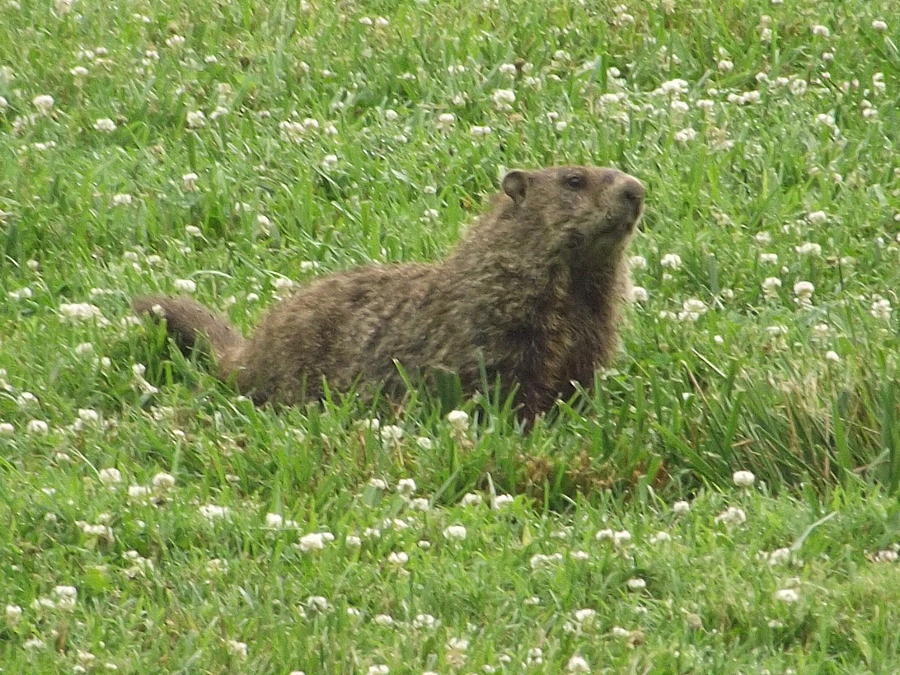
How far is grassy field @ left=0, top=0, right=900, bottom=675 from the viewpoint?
4203mm

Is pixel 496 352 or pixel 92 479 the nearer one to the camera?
pixel 92 479

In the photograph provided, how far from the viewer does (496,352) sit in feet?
18.8

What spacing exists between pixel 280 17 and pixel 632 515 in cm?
447

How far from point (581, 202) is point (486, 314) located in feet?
1.64

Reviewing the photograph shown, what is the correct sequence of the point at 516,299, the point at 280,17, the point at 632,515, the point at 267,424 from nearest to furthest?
1. the point at 632,515
2. the point at 267,424
3. the point at 516,299
4. the point at 280,17

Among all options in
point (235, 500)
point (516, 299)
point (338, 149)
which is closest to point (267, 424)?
point (235, 500)

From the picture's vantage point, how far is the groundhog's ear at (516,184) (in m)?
6.02

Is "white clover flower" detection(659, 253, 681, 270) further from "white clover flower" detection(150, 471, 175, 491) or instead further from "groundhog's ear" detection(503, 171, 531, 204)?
"white clover flower" detection(150, 471, 175, 491)

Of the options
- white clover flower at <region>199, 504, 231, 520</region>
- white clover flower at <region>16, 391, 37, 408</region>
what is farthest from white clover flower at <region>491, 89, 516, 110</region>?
white clover flower at <region>199, 504, 231, 520</region>

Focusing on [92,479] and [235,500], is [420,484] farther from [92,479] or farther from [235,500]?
[92,479]

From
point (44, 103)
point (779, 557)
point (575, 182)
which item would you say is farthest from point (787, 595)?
point (44, 103)

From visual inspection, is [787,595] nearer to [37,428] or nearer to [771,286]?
[771,286]

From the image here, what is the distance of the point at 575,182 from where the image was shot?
597 cm

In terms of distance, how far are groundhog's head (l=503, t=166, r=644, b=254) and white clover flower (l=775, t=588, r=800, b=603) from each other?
6.45 feet
